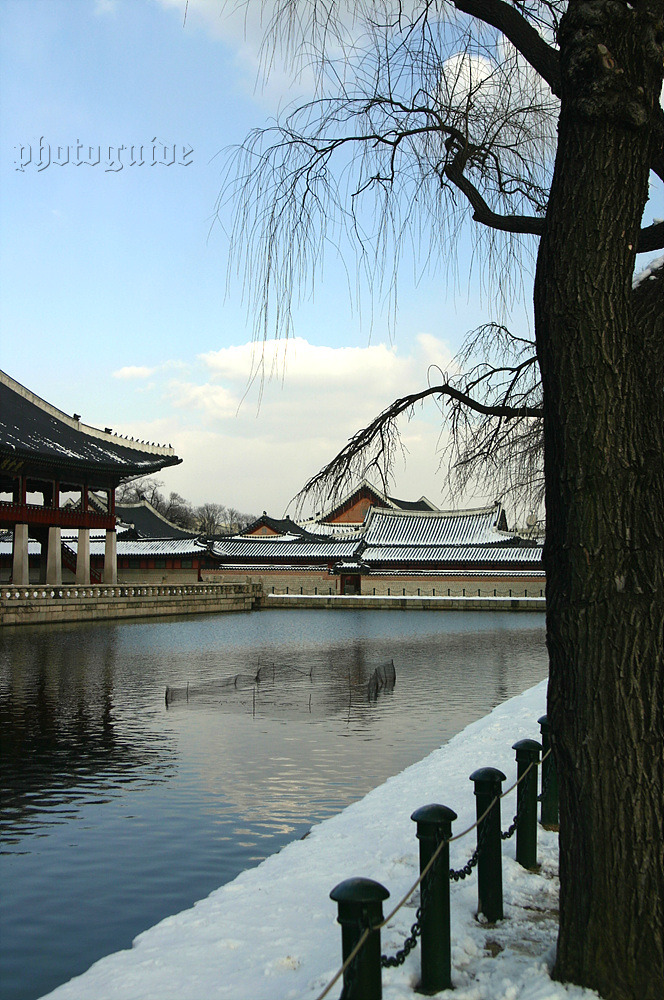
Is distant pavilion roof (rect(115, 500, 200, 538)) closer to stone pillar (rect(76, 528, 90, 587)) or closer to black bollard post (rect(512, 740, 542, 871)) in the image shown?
stone pillar (rect(76, 528, 90, 587))

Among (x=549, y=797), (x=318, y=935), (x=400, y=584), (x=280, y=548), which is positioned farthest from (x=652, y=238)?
(x=280, y=548)

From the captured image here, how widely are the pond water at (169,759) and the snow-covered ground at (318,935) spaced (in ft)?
2.20

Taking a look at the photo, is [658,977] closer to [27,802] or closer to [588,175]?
[588,175]

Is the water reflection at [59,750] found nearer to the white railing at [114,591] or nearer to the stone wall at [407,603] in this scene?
the white railing at [114,591]

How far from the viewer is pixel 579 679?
3.47 m

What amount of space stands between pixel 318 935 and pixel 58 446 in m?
36.9

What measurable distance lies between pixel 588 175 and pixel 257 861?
5454 mm

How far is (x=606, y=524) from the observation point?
3.43 m

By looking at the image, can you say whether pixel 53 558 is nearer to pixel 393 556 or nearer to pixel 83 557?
pixel 83 557

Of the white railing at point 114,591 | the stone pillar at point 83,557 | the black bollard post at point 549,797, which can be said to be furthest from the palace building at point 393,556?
the black bollard post at point 549,797

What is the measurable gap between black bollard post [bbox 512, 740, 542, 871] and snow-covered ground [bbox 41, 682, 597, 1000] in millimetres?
95

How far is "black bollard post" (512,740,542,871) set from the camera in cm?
511

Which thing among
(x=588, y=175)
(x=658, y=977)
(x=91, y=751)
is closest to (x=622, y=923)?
(x=658, y=977)

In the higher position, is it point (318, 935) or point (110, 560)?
point (110, 560)
